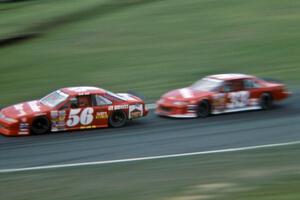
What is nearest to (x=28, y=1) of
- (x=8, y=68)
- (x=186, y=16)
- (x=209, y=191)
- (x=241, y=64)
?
(x=186, y=16)

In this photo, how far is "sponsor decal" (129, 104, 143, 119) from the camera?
16.3 m

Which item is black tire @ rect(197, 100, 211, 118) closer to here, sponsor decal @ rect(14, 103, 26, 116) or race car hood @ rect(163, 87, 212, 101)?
race car hood @ rect(163, 87, 212, 101)

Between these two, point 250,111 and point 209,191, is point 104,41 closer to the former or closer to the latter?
point 250,111

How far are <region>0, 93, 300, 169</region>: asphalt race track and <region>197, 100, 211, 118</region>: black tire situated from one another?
0.19 m

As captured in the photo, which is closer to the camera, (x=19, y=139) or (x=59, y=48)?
(x=19, y=139)

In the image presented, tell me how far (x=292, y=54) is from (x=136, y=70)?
651cm

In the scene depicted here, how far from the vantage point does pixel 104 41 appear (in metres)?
29.4

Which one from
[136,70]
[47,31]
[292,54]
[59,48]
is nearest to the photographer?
[136,70]

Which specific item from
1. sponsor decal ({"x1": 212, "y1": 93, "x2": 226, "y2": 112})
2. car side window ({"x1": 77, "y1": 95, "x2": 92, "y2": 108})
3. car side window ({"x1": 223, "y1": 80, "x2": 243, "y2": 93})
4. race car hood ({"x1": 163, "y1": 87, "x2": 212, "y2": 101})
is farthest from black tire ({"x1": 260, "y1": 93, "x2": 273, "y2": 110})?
car side window ({"x1": 77, "y1": 95, "x2": 92, "y2": 108})

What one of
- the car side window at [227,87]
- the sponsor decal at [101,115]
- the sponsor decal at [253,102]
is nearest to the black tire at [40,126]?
the sponsor decal at [101,115]

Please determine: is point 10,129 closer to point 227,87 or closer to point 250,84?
point 227,87

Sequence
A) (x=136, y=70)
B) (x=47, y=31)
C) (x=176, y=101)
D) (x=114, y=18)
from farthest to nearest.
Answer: (x=114, y=18) < (x=47, y=31) < (x=136, y=70) < (x=176, y=101)

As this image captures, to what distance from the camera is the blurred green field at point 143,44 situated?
23391 mm

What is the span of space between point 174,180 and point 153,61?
17.1 metres
